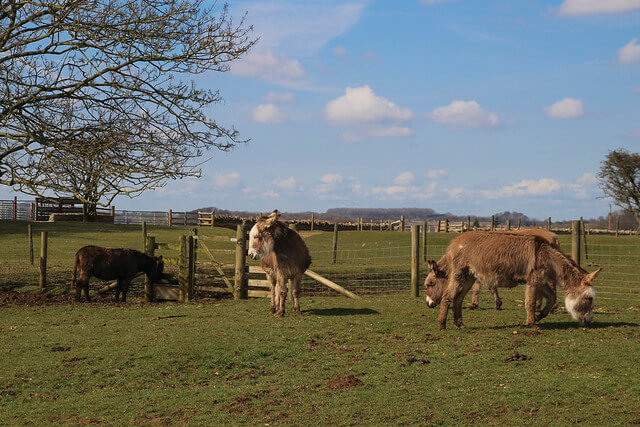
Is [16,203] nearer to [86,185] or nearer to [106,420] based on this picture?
[86,185]

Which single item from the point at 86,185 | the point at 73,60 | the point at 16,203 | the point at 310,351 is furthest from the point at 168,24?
the point at 16,203

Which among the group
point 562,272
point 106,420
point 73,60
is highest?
point 73,60

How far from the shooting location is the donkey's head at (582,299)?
10.9 meters

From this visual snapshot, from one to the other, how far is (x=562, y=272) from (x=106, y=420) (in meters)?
8.21

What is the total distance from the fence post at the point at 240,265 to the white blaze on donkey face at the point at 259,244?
3.75 meters

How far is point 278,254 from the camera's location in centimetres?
1307

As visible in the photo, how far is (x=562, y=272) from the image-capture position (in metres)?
11.0

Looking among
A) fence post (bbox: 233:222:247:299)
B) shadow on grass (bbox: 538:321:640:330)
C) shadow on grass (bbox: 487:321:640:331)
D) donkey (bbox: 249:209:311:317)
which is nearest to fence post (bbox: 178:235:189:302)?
fence post (bbox: 233:222:247:299)

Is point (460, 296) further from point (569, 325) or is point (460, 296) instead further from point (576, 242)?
point (576, 242)

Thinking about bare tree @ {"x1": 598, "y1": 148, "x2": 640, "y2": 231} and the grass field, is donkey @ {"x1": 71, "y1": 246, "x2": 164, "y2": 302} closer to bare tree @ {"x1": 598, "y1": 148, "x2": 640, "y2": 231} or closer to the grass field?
the grass field

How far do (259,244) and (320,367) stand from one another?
412cm

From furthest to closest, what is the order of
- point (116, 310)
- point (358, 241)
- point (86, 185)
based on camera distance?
point (358, 241) < point (86, 185) < point (116, 310)

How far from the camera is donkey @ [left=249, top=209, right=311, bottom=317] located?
12.7 metres

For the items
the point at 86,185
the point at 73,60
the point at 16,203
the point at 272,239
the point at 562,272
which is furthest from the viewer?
the point at 16,203
